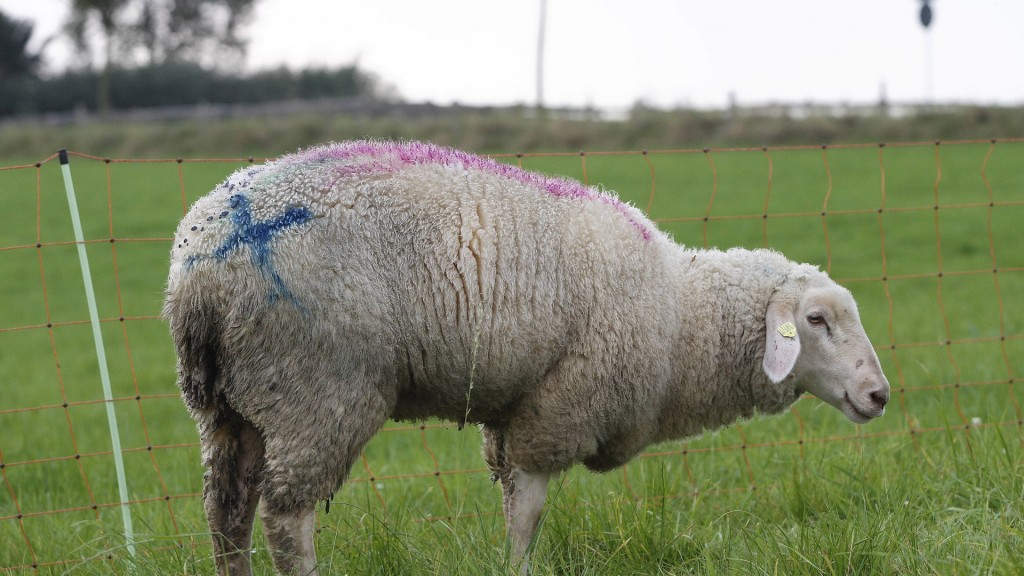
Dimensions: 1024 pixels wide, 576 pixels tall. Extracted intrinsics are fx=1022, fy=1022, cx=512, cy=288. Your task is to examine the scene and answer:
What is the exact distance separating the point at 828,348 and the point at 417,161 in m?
1.52

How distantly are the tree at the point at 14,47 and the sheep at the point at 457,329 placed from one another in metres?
42.6

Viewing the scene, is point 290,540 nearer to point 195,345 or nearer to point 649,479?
point 195,345

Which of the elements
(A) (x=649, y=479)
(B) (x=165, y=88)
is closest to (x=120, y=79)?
(B) (x=165, y=88)

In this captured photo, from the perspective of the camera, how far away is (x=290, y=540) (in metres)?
3.03

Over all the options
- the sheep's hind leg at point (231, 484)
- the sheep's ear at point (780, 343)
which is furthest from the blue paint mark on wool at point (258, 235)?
the sheep's ear at point (780, 343)

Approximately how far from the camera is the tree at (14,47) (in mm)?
40562

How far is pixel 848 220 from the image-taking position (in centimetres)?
1455

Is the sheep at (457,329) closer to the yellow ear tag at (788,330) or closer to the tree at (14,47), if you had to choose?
the yellow ear tag at (788,330)

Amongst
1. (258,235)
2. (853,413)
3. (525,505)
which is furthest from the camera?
(853,413)

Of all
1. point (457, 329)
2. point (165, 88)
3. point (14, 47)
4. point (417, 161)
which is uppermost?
point (14, 47)

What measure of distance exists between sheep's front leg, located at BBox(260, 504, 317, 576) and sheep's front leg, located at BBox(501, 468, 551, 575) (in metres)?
0.66

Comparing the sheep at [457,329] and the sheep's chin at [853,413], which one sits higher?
the sheep at [457,329]

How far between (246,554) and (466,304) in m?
1.07

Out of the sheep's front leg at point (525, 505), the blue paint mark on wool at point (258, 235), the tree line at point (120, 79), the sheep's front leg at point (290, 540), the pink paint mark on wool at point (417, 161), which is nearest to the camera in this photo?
the blue paint mark on wool at point (258, 235)
